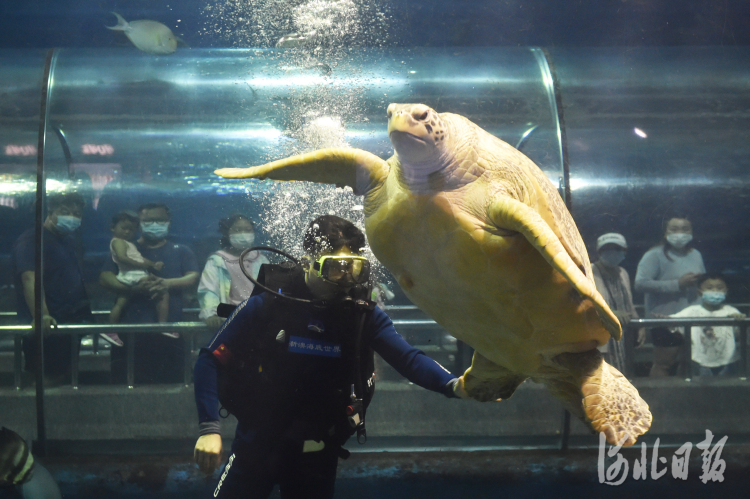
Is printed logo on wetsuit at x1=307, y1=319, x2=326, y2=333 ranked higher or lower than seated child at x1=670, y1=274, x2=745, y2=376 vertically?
higher

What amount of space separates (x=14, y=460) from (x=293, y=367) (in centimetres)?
262

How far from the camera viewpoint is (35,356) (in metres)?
3.49

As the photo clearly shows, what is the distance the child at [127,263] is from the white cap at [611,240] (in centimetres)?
370

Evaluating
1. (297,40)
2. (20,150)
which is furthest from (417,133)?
(297,40)

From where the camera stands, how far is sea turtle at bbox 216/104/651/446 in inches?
55.3

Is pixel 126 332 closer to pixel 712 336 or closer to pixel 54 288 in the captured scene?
pixel 54 288

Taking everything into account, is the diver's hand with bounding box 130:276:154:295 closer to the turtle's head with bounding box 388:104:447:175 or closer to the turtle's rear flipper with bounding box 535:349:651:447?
the turtle's head with bounding box 388:104:447:175

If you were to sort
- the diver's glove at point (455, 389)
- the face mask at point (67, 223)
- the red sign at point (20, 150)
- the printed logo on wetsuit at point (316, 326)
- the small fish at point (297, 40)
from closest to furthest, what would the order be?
the printed logo on wetsuit at point (316, 326)
the diver's glove at point (455, 389)
the face mask at point (67, 223)
the red sign at point (20, 150)
the small fish at point (297, 40)

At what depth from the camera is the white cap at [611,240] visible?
3779 mm

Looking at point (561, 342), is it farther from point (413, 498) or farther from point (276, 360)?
point (413, 498)

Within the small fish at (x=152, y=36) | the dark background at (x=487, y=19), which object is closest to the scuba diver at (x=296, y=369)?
the small fish at (x=152, y=36)

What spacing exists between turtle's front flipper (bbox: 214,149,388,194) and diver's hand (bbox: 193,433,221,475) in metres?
1.04

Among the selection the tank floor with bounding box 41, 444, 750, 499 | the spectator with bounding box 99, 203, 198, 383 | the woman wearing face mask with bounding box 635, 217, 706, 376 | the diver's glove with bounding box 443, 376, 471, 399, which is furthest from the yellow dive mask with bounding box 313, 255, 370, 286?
the woman wearing face mask with bounding box 635, 217, 706, 376

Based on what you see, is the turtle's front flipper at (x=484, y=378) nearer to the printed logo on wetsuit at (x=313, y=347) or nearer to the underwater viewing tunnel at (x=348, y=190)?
the printed logo on wetsuit at (x=313, y=347)
